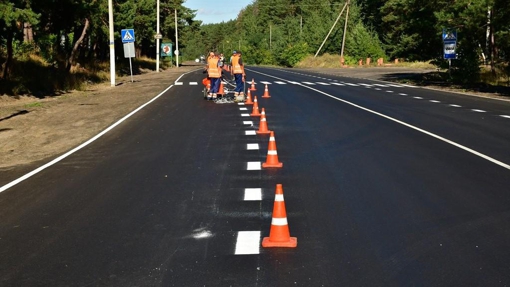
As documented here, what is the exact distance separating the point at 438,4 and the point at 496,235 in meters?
32.9

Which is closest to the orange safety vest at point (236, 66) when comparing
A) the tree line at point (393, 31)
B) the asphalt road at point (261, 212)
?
the asphalt road at point (261, 212)

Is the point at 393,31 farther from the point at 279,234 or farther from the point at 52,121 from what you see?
the point at 279,234

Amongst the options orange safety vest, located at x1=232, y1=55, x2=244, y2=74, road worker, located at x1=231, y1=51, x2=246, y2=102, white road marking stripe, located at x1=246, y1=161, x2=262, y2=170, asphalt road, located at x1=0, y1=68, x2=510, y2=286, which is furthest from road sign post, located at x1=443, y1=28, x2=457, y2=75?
white road marking stripe, located at x1=246, y1=161, x2=262, y2=170

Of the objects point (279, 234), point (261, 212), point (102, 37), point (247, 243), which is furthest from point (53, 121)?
point (102, 37)

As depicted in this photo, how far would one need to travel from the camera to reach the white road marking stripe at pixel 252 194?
833 centimetres

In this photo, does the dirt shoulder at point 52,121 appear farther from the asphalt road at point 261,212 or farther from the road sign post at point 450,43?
the road sign post at point 450,43

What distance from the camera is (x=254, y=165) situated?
35.3 ft

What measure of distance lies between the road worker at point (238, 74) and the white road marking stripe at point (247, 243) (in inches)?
685

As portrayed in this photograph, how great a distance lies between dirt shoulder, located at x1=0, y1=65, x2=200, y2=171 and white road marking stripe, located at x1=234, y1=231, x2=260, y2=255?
6.20 m

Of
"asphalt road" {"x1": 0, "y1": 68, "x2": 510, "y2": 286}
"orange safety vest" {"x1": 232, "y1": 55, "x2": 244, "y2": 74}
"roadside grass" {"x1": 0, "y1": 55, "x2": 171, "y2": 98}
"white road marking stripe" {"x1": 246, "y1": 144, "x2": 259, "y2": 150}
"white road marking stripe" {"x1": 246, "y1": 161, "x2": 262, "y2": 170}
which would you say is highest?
"orange safety vest" {"x1": 232, "y1": 55, "x2": 244, "y2": 74}

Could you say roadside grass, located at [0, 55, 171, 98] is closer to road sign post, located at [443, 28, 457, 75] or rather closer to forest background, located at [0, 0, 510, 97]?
forest background, located at [0, 0, 510, 97]

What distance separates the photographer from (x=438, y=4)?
37.2m

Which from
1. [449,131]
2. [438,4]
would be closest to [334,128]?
[449,131]

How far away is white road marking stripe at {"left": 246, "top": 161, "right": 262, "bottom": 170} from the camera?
34.5ft
